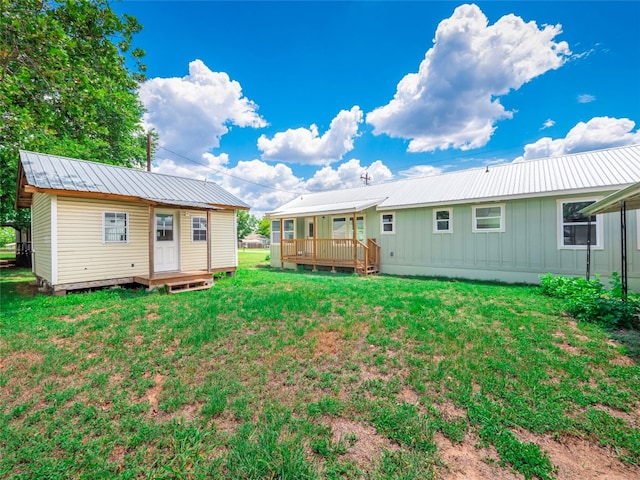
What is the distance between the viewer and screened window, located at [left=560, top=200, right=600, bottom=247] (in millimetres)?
7895

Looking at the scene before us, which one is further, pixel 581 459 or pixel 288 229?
pixel 288 229

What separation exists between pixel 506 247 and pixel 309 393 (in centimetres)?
893

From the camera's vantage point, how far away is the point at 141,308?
623cm

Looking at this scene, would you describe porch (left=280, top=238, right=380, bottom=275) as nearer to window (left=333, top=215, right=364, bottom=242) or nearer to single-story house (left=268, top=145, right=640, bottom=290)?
single-story house (left=268, top=145, right=640, bottom=290)

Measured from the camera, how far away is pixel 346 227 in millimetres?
13578

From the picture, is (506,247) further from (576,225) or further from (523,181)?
(523,181)

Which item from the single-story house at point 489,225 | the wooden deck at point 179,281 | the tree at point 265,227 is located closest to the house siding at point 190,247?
the wooden deck at point 179,281

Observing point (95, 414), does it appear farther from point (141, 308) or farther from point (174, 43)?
point (174, 43)

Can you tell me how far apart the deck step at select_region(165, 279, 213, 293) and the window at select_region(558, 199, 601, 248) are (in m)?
10.8

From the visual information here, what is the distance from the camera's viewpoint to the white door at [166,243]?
373 inches

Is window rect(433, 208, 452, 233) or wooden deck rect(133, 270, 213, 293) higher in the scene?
window rect(433, 208, 452, 233)

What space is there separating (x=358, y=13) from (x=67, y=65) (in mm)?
8907

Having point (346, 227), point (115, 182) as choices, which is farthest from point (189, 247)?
point (346, 227)

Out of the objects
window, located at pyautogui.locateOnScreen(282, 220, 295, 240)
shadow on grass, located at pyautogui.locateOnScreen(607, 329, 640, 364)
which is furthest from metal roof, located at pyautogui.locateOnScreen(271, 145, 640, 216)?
shadow on grass, located at pyautogui.locateOnScreen(607, 329, 640, 364)
